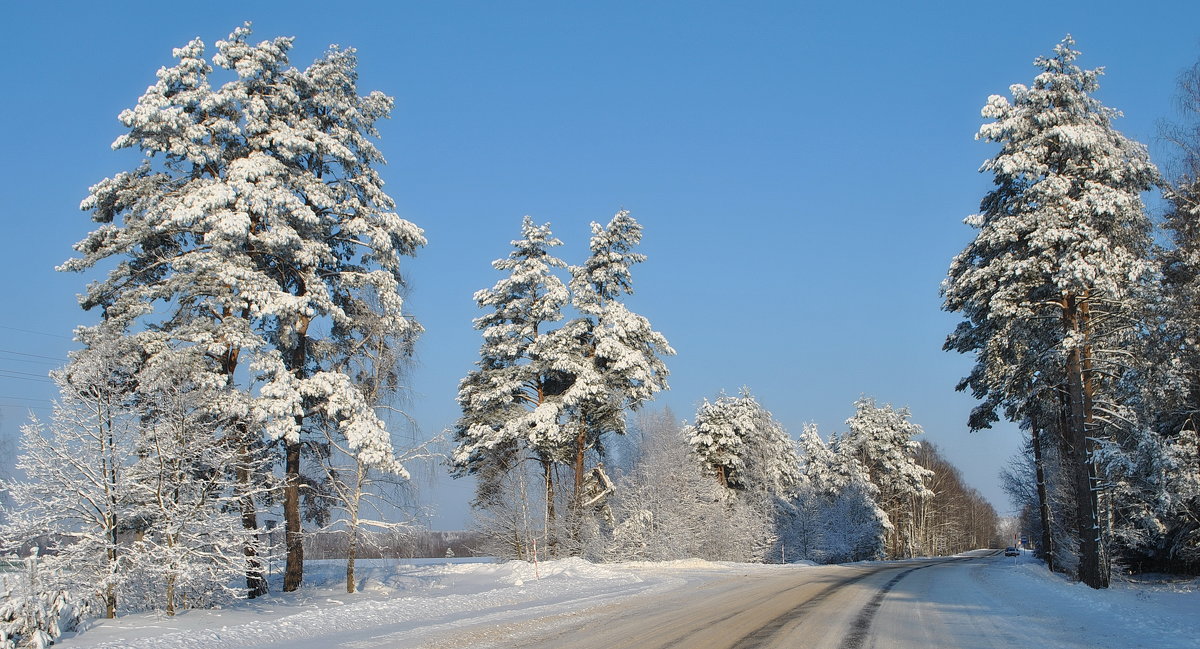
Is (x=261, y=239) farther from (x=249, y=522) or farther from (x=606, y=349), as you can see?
(x=606, y=349)

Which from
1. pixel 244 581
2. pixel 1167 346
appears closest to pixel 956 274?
pixel 1167 346

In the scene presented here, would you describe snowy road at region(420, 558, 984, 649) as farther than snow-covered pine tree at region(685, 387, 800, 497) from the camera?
No

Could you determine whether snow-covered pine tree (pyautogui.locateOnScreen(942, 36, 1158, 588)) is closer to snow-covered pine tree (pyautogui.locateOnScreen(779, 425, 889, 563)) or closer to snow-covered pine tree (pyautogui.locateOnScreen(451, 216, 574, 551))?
snow-covered pine tree (pyautogui.locateOnScreen(451, 216, 574, 551))

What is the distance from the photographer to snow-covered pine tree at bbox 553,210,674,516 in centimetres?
3234

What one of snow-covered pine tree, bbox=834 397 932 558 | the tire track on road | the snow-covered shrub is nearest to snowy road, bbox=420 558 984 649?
the tire track on road

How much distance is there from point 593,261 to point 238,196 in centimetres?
1755

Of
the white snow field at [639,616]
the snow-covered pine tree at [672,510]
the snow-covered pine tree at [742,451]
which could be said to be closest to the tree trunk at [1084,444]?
the white snow field at [639,616]

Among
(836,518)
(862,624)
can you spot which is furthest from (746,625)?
(836,518)

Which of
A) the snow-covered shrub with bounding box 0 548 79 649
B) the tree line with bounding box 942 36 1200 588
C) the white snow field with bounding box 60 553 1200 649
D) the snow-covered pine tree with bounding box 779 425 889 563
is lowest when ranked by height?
the snow-covered pine tree with bounding box 779 425 889 563

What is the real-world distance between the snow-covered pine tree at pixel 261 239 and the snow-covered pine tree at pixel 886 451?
53009 mm

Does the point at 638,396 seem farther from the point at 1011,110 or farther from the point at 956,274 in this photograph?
the point at 1011,110

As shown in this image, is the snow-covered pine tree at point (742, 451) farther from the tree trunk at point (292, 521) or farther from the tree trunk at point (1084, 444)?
the tree trunk at point (292, 521)

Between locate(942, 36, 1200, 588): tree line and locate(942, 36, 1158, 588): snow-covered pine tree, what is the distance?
0.14ft

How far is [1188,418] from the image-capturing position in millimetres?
19344
